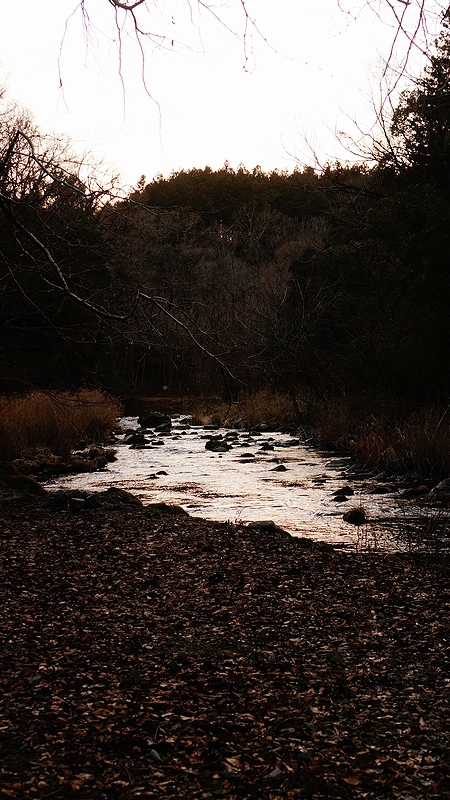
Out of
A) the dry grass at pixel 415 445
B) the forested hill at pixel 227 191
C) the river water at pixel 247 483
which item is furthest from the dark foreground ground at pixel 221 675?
the forested hill at pixel 227 191

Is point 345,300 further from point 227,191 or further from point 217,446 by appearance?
point 227,191

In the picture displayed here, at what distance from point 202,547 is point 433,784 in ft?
14.3

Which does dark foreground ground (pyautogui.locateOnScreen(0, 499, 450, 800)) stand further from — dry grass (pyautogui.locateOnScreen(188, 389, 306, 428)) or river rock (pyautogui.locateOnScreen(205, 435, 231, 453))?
dry grass (pyautogui.locateOnScreen(188, 389, 306, 428))

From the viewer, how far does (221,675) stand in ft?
14.0

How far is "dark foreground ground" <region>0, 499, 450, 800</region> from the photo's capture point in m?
3.25

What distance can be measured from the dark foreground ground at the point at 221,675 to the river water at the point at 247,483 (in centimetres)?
212

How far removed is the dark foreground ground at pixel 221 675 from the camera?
325cm

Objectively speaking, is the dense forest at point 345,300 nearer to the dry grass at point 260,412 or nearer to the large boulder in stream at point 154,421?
the dry grass at point 260,412

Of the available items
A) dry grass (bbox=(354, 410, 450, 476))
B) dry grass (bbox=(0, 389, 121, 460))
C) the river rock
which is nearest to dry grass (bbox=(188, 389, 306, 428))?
the river rock

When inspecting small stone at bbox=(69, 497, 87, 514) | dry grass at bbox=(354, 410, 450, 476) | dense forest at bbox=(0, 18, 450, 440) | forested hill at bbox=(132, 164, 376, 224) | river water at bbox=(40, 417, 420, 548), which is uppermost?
forested hill at bbox=(132, 164, 376, 224)

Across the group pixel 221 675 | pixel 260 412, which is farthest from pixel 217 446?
pixel 221 675

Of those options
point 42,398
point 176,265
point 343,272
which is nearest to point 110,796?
point 42,398

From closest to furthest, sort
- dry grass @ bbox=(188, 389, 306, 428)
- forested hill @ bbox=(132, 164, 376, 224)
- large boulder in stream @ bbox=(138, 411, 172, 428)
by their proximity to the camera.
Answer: dry grass @ bbox=(188, 389, 306, 428)
large boulder in stream @ bbox=(138, 411, 172, 428)
forested hill @ bbox=(132, 164, 376, 224)

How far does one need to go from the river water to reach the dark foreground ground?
2.12 m
